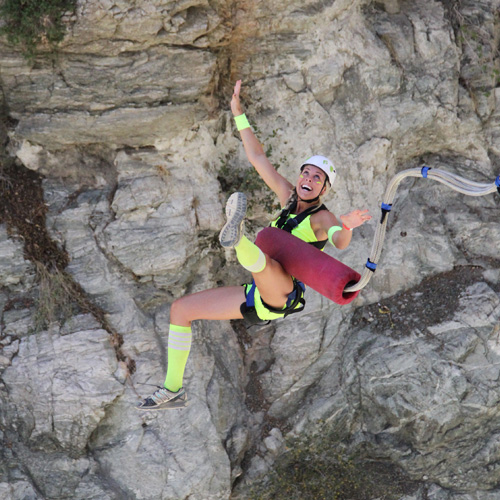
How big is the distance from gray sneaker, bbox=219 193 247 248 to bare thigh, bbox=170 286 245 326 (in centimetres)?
103

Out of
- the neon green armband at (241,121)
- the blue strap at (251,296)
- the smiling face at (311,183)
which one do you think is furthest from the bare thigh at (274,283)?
the neon green armband at (241,121)

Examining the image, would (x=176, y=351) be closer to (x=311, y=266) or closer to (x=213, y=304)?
(x=213, y=304)

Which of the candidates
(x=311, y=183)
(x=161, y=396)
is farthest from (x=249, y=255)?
(x=161, y=396)

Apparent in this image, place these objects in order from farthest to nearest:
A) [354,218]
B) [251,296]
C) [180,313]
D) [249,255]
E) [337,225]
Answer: [180,313] → [251,296] → [337,225] → [354,218] → [249,255]

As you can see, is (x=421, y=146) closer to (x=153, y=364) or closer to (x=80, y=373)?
(x=153, y=364)

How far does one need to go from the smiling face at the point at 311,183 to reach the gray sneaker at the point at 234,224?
967 millimetres

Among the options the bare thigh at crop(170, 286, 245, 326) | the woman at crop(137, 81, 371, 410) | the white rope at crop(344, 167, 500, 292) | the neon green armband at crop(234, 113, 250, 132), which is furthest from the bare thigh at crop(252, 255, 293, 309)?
the neon green armband at crop(234, 113, 250, 132)

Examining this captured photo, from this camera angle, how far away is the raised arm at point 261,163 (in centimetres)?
529

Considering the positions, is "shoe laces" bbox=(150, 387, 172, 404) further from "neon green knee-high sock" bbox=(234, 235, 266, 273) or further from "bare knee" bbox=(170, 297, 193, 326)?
"neon green knee-high sock" bbox=(234, 235, 266, 273)

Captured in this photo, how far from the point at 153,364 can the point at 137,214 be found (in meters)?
1.65

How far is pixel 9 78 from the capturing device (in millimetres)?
6184

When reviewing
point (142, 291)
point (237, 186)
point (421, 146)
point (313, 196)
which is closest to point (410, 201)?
point (421, 146)

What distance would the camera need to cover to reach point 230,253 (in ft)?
23.5

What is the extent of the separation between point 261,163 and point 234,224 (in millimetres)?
1522
